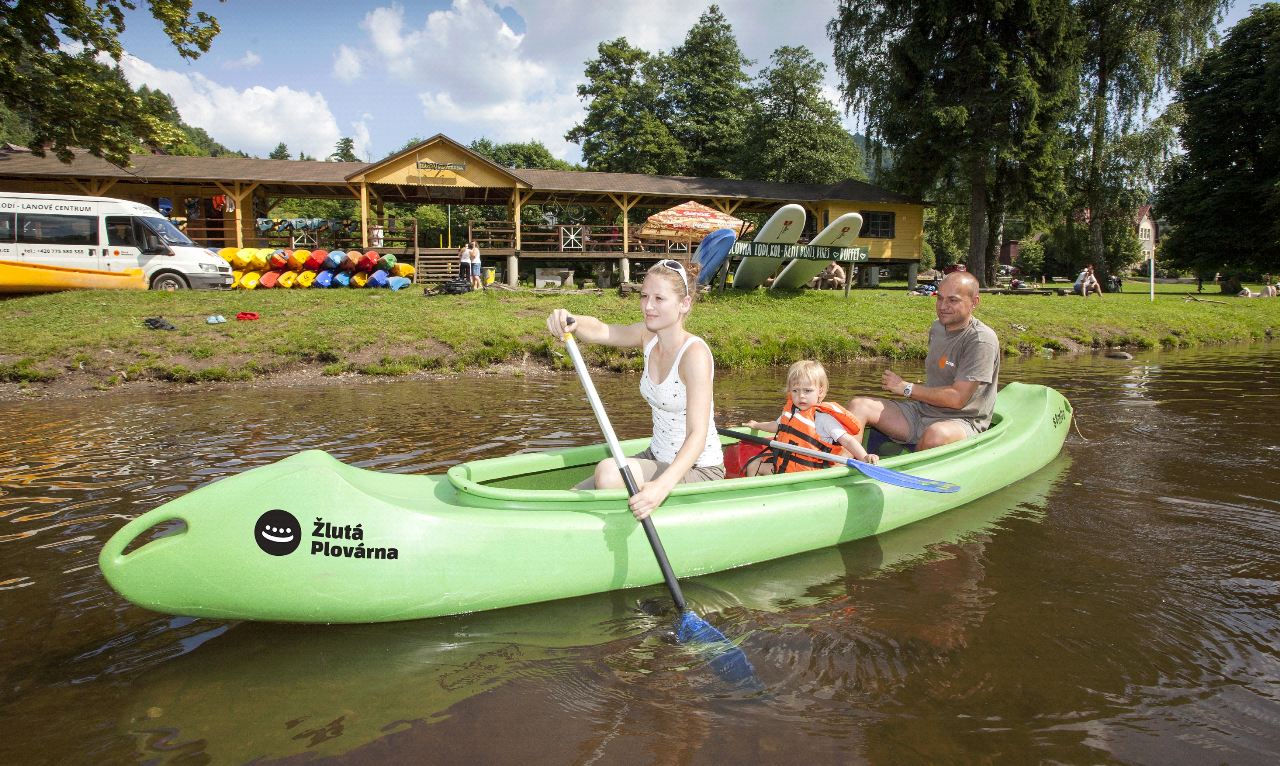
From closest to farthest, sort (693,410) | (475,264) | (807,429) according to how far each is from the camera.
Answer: (693,410) → (807,429) → (475,264)

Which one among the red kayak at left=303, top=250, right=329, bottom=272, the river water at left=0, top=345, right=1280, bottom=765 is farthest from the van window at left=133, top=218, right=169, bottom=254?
the river water at left=0, top=345, right=1280, bottom=765

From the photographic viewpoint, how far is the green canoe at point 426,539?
2.82 m

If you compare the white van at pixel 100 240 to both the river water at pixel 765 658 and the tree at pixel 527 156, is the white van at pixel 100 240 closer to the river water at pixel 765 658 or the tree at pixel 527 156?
the river water at pixel 765 658

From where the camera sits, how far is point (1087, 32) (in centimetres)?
2352

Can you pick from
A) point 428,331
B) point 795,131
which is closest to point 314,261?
point 428,331

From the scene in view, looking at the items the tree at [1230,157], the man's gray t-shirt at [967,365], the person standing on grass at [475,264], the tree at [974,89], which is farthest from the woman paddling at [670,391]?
the tree at [1230,157]

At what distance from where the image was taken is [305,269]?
650 inches

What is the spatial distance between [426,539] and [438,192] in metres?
21.9

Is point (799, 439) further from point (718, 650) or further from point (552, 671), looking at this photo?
point (552, 671)

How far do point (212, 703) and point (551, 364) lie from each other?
7977 mm

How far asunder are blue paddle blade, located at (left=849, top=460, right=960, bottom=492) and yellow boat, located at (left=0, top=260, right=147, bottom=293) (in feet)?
50.7

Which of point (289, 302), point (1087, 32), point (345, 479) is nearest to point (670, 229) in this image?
point (289, 302)

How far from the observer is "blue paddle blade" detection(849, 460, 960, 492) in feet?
13.0

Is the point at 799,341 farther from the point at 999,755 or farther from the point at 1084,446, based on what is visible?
the point at 999,755
